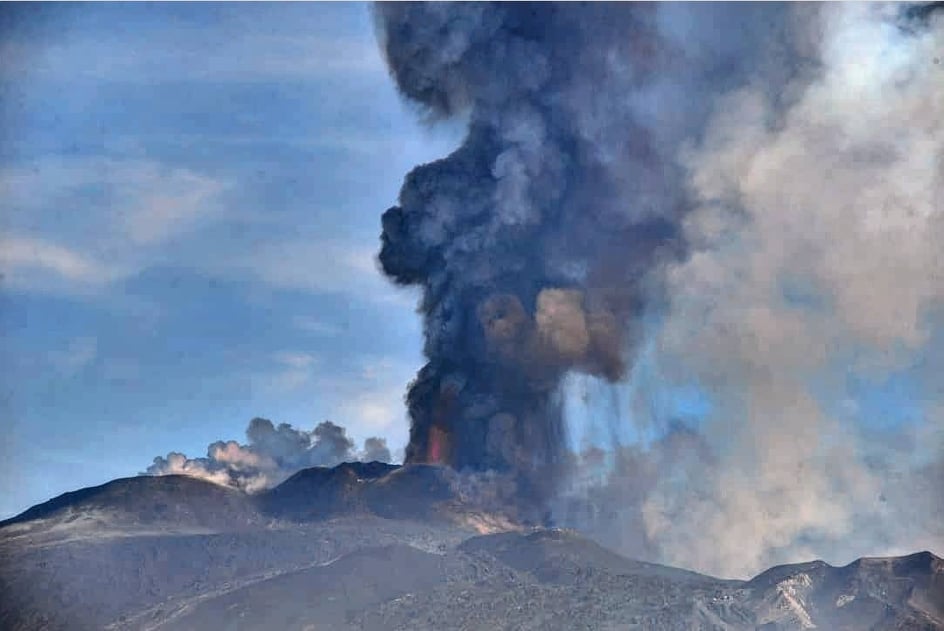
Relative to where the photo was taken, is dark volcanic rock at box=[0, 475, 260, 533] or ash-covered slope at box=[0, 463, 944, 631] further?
dark volcanic rock at box=[0, 475, 260, 533]

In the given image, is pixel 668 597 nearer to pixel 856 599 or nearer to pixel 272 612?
pixel 856 599

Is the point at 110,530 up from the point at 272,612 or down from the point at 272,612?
up

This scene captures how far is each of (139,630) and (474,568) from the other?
2415cm

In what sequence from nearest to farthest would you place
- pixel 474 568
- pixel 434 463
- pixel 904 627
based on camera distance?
pixel 904 627 → pixel 474 568 → pixel 434 463

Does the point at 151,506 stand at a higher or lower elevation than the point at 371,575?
higher

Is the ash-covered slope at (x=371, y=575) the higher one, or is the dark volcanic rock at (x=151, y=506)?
the dark volcanic rock at (x=151, y=506)

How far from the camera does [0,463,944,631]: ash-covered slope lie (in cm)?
11900

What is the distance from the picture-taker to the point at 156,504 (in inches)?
5453

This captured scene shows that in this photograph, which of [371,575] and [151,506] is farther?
[151,506]

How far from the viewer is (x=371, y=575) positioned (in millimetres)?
124562

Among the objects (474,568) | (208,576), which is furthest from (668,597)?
(208,576)

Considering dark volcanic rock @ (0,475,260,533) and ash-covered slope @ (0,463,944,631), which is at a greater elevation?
dark volcanic rock @ (0,475,260,533)

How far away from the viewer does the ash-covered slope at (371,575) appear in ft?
390

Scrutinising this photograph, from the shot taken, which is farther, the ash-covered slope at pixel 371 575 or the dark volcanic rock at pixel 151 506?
the dark volcanic rock at pixel 151 506
